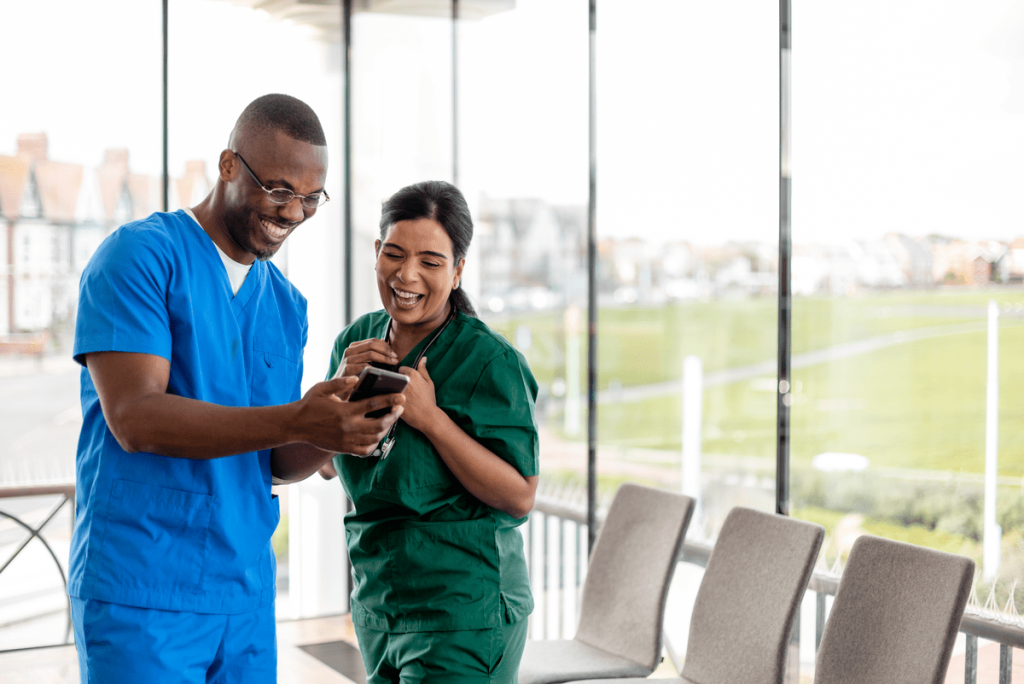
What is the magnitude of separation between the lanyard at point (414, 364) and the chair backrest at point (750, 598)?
1280 millimetres

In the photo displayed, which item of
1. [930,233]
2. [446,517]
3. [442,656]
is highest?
[930,233]

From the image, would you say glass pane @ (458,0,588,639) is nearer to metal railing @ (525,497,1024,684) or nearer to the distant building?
metal railing @ (525,497,1024,684)

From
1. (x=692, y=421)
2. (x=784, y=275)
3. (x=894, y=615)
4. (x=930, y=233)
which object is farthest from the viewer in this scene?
(x=692, y=421)

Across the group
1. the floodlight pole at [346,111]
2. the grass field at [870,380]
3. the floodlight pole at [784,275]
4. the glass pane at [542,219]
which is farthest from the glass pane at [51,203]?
the floodlight pole at [784,275]

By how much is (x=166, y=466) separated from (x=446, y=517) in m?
0.48

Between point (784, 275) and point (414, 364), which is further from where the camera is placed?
point (784, 275)

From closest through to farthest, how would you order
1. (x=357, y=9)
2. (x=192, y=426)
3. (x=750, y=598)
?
(x=192, y=426) < (x=750, y=598) < (x=357, y=9)

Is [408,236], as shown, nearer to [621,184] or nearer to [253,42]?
[621,184]

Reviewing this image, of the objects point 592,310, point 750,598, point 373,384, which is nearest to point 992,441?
point 750,598

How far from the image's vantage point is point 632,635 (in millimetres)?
2699

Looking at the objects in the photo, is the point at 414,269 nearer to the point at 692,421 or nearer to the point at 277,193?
the point at 277,193

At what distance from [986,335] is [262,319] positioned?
2.45 meters

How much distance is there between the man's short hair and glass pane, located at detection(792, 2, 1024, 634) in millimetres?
2134

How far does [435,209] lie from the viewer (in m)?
1.59
